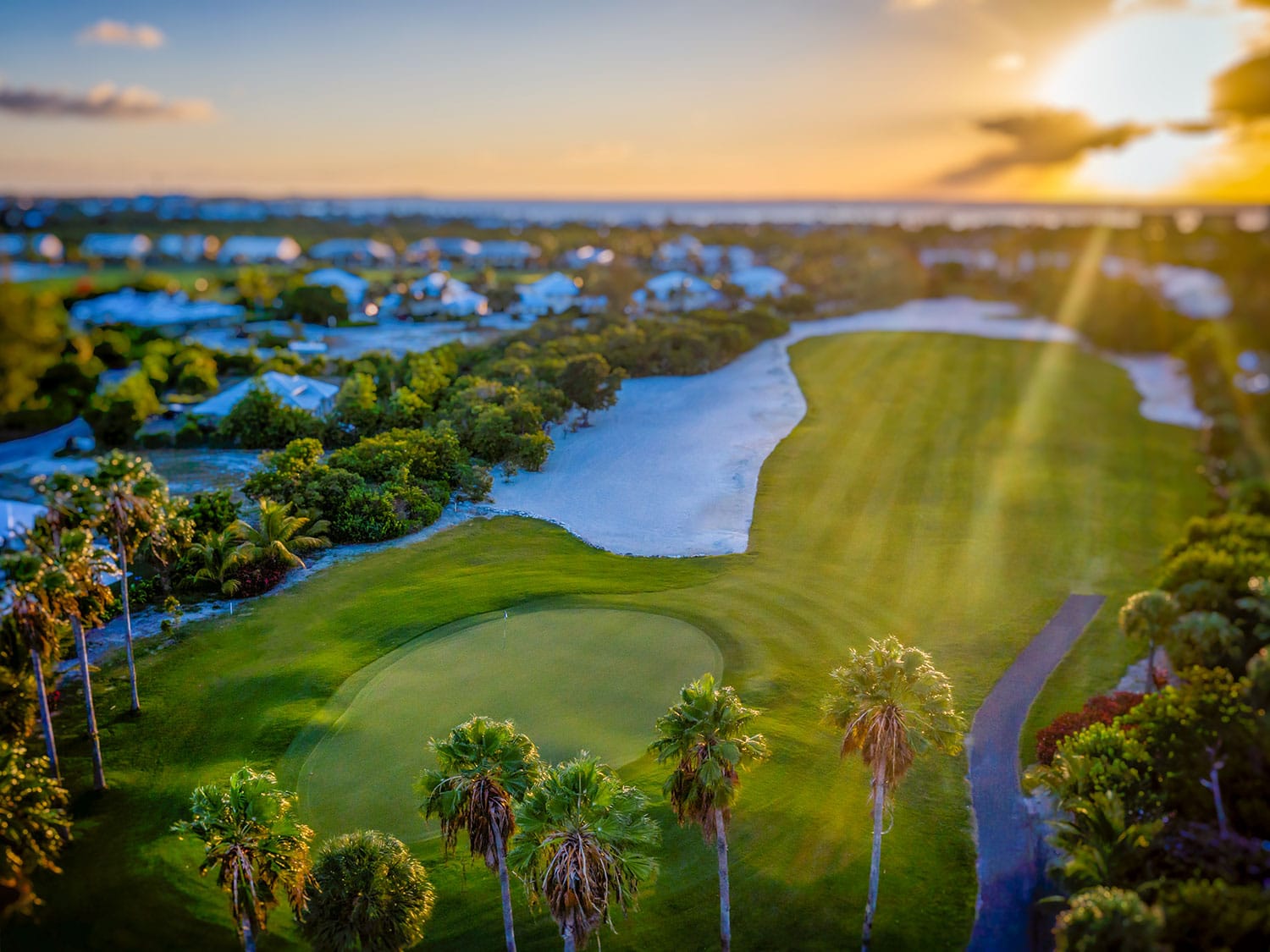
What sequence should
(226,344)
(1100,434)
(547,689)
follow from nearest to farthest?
(547,689) → (1100,434) → (226,344)

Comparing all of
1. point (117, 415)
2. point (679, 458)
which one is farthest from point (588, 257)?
point (679, 458)

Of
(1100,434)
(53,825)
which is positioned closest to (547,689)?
(53,825)

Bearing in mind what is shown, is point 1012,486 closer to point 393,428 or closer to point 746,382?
point 746,382

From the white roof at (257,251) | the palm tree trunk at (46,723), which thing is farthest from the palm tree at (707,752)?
the white roof at (257,251)

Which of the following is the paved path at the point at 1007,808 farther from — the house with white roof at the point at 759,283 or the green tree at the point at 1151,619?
the house with white roof at the point at 759,283

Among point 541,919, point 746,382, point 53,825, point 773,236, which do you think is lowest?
point 541,919

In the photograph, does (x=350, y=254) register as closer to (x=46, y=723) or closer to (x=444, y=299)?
(x=444, y=299)

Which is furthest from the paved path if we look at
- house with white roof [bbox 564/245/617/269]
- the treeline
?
Answer: house with white roof [bbox 564/245/617/269]

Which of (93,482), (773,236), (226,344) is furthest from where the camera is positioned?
(773,236)
